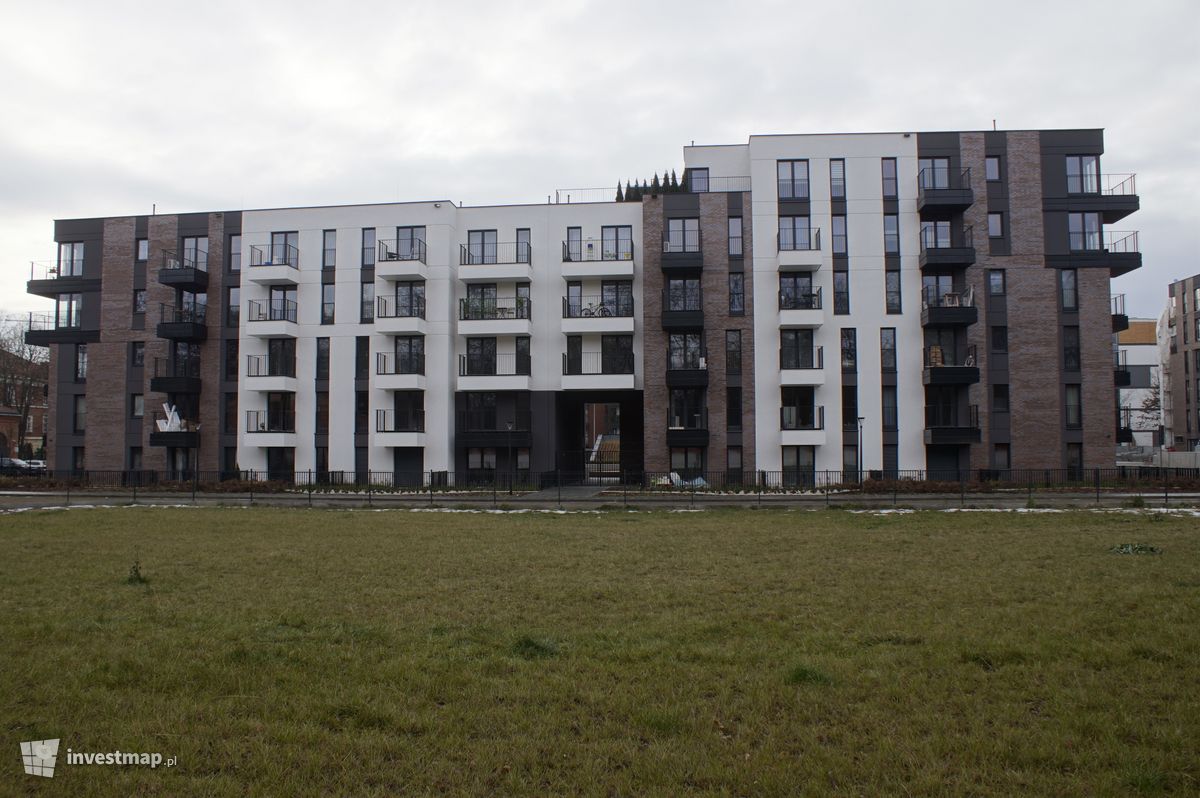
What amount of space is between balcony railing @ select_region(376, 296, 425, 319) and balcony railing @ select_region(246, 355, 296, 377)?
6630mm

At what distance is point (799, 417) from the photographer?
42.8m

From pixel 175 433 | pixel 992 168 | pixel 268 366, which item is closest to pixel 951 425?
pixel 992 168

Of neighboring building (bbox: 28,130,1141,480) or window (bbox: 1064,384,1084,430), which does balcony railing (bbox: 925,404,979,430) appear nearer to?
neighboring building (bbox: 28,130,1141,480)

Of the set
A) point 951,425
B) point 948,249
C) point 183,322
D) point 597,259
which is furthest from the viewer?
point 183,322

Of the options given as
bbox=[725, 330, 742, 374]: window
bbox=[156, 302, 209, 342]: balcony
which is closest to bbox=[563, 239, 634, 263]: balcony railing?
bbox=[725, 330, 742, 374]: window

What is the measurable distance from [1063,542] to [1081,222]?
33529 mm

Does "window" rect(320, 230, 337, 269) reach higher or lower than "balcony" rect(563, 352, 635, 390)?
higher

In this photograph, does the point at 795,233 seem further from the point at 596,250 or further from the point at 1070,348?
the point at 1070,348

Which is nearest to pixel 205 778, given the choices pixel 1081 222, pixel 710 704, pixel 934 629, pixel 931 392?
pixel 710 704

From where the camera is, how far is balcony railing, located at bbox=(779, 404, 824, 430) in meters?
42.5

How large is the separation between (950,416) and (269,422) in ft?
130

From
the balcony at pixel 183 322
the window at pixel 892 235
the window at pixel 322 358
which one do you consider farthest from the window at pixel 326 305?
the window at pixel 892 235

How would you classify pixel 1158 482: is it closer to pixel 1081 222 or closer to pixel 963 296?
pixel 963 296

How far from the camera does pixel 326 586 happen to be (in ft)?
39.7
